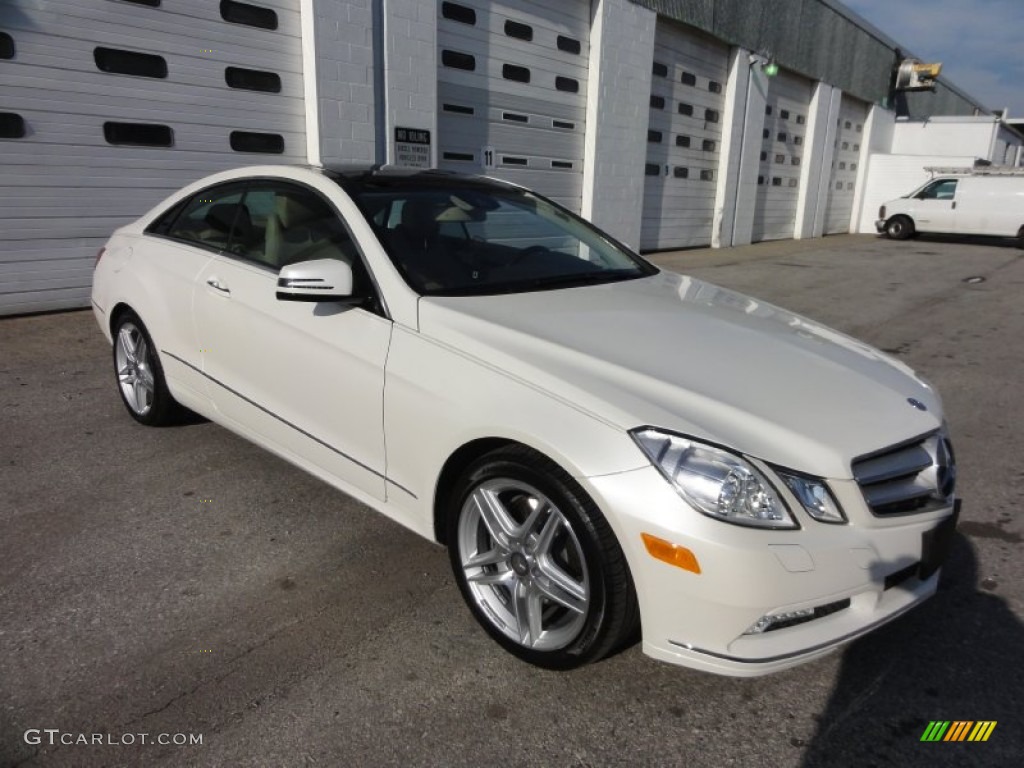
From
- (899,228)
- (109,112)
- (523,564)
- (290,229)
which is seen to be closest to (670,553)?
(523,564)

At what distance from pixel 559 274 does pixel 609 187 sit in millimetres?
9603

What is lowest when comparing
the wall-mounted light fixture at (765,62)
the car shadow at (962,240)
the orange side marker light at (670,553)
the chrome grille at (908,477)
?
the car shadow at (962,240)

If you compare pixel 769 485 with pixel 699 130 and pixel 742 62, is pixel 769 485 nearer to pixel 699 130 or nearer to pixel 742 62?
pixel 699 130

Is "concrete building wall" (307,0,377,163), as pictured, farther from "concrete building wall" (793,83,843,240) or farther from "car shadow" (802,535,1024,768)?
"concrete building wall" (793,83,843,240)

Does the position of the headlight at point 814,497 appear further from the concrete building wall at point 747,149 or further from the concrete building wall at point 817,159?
the concrete building wall at point 817,159

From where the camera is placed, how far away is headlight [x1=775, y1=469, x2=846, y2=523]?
2.00 metres

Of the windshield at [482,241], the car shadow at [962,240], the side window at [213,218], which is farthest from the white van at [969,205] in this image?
the side window at [213,218]

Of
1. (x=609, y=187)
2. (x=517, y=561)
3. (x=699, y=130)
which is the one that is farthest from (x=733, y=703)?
(x=699, y=130)

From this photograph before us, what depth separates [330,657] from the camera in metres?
2.39

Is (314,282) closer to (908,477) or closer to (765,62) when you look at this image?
(908,477)

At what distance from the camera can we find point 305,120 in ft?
27.1

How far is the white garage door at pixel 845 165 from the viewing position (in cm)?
2202

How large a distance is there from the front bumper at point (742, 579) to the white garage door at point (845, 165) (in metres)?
22.2

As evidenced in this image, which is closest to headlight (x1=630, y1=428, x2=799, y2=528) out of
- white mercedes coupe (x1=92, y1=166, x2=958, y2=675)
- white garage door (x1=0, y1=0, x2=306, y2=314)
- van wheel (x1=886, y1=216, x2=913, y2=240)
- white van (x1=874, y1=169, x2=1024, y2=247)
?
white mercedes coupe (x1=92, y1=166, x2=958, y2=675)
